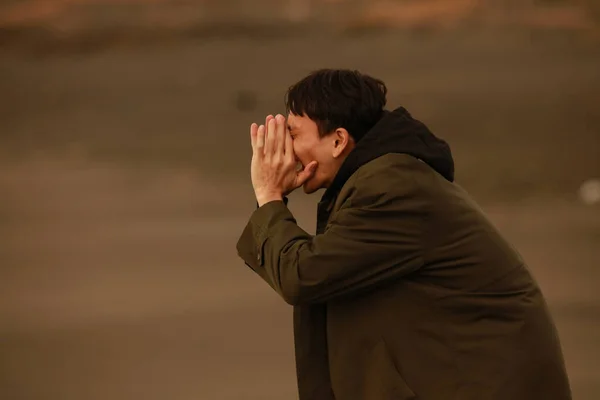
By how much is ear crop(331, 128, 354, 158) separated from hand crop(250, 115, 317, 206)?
0.16 ft

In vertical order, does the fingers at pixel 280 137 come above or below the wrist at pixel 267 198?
above

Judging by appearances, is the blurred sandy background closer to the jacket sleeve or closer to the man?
the man

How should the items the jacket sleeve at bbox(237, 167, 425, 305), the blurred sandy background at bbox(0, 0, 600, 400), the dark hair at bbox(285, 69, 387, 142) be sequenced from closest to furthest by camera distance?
the jacket sleeve at bbox(237, 167, 425, 305) → the dark hair at bbox(285, 69, 387, 142) → the blurred sandy background at bbox(0, 0, 600, 400)

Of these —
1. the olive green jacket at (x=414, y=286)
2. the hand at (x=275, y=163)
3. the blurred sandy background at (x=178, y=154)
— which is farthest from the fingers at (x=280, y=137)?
the blurred sandy background at (x=178, y=154)

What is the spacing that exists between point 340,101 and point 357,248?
0.91 feet

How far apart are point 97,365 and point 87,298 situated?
215 mm

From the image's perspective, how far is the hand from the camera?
1541mm

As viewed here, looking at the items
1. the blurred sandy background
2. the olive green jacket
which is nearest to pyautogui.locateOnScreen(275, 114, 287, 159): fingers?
the olive green jacket

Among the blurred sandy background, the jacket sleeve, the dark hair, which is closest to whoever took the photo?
the jacket sleeve

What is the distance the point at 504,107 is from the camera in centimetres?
294

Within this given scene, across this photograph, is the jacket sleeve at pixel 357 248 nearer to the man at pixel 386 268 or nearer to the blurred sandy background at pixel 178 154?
the man at pixel 386 268

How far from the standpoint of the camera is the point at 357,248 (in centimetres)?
139

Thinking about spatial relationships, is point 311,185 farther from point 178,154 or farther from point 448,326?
point 178,154

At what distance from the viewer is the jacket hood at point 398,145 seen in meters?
1.46
